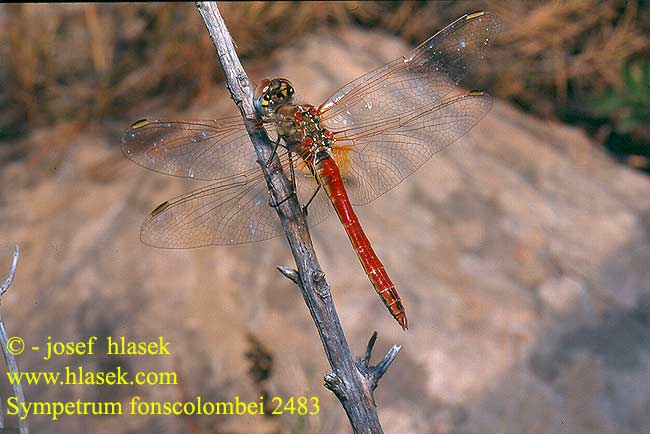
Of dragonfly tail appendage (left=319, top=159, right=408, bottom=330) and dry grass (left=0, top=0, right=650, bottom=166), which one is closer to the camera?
dragonfly tail appendage (left=319, top=159, right=408, bottom=330)

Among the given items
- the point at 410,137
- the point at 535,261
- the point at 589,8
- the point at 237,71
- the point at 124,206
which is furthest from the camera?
the point at 589,8

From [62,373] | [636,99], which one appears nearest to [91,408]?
[62,373]

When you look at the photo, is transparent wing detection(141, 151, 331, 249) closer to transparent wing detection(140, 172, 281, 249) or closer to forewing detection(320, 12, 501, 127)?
transparent wing detection(140, 172, 281, 249)

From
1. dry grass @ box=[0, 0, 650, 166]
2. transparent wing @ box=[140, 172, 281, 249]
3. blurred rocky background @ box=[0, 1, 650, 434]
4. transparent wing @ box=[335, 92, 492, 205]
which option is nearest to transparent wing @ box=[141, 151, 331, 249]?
transparent wing @ box=[140, 172, 281, 249]

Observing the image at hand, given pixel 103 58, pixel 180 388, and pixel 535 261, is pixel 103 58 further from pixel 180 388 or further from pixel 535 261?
pixel 535 261

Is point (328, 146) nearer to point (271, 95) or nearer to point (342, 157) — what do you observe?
point (342, 157)

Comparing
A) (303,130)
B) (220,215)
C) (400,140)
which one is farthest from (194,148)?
(400,140)
